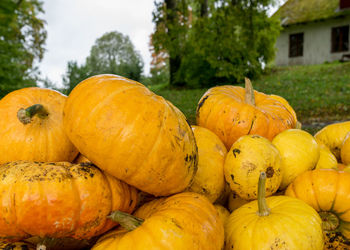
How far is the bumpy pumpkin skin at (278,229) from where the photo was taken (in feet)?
4.94

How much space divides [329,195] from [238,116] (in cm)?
86

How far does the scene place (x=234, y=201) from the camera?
7.04 ft

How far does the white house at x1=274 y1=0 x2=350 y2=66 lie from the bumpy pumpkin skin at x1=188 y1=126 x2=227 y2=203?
64.6 feet

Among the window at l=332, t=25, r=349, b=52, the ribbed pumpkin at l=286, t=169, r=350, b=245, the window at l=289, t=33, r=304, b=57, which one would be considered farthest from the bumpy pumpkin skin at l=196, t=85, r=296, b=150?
the window at l=289, t=33, r=304, b=57

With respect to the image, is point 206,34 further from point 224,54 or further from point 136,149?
point 136,149

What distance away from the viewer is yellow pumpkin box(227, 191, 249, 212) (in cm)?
211

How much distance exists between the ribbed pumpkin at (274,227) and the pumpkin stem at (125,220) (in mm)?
573

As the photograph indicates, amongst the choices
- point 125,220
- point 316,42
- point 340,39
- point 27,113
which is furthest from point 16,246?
point 316,42

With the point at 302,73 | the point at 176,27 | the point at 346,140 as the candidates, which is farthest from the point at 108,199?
the point at 302,73

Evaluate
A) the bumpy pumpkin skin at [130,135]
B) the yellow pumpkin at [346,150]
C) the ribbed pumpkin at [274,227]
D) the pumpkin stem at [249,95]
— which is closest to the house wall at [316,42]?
the yellow pumpkin at [346,150]

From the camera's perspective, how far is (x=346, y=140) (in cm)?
259

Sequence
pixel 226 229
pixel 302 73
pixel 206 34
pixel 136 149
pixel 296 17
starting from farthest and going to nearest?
pixel 296 17, pixel 302 73, pixel 206 34, pixel 226 229, pixel 136 149

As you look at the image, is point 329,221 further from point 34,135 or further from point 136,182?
point 34,135

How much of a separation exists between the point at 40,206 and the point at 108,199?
0.96ft
